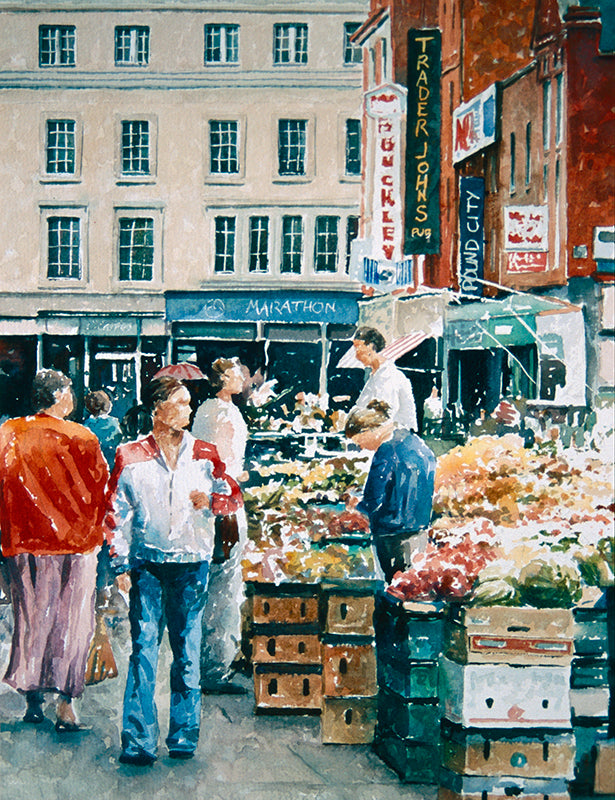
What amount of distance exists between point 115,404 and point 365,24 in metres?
7.64

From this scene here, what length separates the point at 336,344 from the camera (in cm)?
1919

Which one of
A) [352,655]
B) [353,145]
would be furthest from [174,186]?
A: [352,655]

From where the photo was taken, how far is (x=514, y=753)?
4.35 metres

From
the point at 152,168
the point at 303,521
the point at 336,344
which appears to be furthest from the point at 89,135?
the point at 303,521

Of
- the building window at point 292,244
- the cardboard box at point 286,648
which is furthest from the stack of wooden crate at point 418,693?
the building window at point 292,244

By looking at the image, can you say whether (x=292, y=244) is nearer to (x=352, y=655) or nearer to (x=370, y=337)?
(x=370, y=337)

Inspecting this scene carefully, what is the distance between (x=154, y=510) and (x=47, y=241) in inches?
335

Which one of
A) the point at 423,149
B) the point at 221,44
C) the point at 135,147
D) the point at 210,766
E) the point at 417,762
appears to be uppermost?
the point at 221,44

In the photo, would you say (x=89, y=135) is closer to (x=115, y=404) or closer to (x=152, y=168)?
(x=152, y=168)

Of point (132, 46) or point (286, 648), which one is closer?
point (286, 648)

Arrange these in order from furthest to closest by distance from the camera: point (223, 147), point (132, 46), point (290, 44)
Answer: point (223, 147) → point (290, 44) → point (132, 46)

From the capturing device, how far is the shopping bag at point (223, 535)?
20.2 feet

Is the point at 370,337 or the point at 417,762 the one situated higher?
the point at 370,337

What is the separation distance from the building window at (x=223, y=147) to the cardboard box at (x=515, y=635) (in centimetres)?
1188
